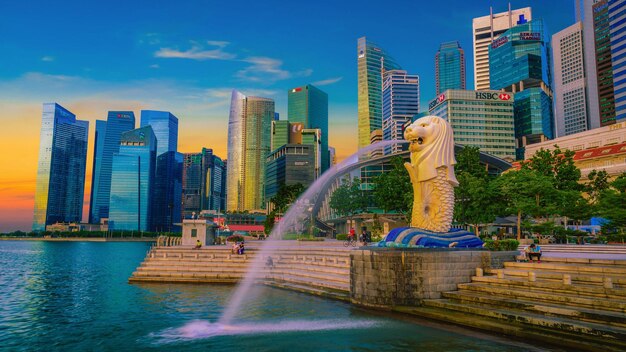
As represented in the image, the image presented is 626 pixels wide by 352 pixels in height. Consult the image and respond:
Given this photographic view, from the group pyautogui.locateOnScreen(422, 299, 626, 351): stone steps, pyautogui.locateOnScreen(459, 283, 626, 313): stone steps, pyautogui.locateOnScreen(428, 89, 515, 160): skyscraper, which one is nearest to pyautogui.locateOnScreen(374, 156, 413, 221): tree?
pyautogui.locateOnScreen(459, 283, 626, 313): stone steps

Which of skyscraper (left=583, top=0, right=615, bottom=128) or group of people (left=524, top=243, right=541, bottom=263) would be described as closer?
group of people (left=524, top=243, right=541, bottom=263)

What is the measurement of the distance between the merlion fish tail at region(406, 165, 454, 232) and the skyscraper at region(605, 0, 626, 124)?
5705 inches

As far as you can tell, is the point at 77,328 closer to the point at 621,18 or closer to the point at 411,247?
the point at 411,247

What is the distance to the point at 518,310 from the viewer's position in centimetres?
1727

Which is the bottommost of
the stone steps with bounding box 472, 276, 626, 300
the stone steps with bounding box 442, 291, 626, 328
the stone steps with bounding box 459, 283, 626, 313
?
the stone steps with bounding box 442, 291, 626, 328

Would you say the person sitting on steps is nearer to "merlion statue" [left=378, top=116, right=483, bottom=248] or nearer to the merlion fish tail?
"merlion statue" [left=378, top=116, right=483, bottom=248]

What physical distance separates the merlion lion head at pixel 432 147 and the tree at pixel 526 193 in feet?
80.0

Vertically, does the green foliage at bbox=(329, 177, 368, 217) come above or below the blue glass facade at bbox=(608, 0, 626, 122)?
below

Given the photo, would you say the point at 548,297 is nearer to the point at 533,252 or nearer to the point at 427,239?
the point at 533,252

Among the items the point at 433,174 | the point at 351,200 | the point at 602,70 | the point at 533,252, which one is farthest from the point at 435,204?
the point at 602,70

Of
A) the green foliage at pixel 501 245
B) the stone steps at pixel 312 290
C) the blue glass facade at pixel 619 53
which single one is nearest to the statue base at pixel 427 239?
the green foliage at pixel 501 245

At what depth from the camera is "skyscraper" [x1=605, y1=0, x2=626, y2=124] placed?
5581 inches

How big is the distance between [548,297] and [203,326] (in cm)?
1387

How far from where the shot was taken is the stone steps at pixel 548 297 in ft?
50.5
